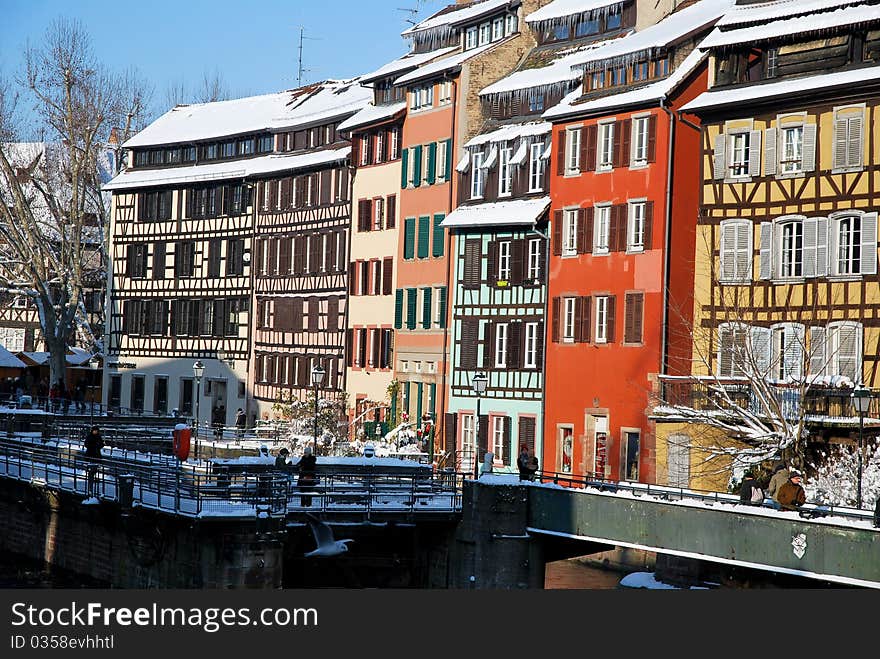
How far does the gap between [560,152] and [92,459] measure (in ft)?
54.5

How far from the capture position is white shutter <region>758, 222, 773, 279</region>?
46.6m

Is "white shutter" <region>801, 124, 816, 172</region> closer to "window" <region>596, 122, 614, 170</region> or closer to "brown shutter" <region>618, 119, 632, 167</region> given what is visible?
"brown shutter" <region>618, 119, 632, 167</region>

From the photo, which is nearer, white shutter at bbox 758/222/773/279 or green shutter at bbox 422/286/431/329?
white shutter at bbox 758/222/773/279

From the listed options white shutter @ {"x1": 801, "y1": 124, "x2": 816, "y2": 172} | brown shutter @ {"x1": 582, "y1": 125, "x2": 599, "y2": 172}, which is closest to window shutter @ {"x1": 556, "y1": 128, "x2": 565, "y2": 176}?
brown shutter @ {"x1": 582, "y1": 125, "x2": 599, "y2": 172}

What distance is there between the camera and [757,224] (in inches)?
1852

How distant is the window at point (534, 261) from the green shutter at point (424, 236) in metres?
7.53

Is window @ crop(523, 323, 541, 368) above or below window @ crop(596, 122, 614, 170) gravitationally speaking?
below

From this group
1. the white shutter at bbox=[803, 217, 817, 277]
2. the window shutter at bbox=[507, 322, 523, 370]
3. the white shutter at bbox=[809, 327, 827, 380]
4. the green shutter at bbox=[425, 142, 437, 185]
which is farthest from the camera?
the green shutter at bbox=[425, 142, 437, 185]

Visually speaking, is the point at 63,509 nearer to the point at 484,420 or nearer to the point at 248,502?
the point at 248,502

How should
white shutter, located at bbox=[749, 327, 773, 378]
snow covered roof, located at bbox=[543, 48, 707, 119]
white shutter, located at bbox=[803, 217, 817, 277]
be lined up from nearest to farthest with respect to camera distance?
white shutter, located at bbox=[803, 217, 817, 277] → white shutter, located at bbox=[749, 327, 773, 378] → snow covered roof, located at bbox=[543, 48, 707, 119]

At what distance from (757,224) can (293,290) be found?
3100 cm

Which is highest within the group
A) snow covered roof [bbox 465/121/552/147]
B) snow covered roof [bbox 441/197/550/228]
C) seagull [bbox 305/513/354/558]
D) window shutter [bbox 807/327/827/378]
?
snow covered roof [bbox 465/121/552/147]

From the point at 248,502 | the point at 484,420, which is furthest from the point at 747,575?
the point at 484,420

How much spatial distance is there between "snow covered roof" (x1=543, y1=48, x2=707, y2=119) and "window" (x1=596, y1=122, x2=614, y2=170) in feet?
1.70
